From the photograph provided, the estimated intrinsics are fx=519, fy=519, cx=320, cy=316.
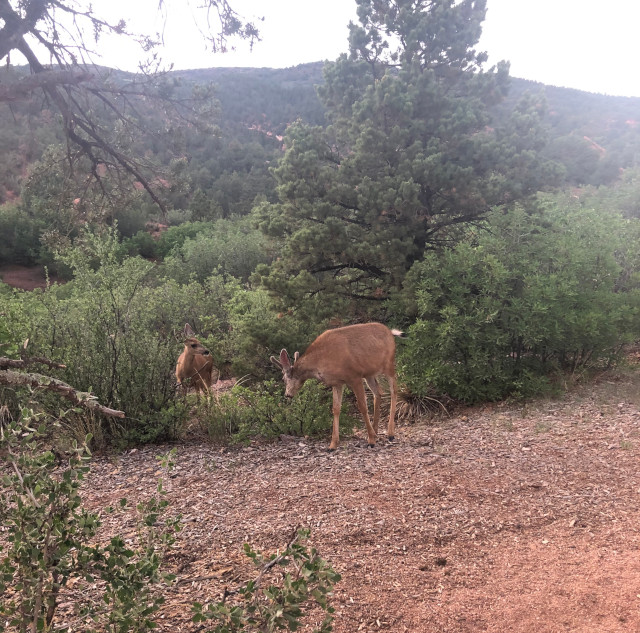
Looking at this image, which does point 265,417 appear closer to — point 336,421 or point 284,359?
point 284,359

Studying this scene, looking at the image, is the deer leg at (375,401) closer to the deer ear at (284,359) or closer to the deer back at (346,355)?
the deer back at (346,355)

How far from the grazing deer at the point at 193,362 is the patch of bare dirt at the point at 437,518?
250cm

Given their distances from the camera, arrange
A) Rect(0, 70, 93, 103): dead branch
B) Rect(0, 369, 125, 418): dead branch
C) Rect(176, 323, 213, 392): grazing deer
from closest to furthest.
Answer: Rect(0, 369, 125, 418): dead branch < Rect(0, 70, 93, 103): dead branch < Rect(176, 323, 213, 392): grazing deer

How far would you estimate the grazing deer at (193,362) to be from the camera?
838 cm

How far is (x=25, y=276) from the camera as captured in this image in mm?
25391

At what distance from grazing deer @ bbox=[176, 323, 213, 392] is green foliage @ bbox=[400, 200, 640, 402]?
331cm

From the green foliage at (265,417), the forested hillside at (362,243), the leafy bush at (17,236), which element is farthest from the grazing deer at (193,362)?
the leafy bush at (17,236)

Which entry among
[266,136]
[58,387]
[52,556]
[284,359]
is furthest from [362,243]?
[266,136]

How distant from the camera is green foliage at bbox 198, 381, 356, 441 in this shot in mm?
6422

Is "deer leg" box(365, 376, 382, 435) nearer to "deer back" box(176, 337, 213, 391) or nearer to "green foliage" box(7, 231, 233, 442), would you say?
"green foliage" box(7, 231, 233, 442)

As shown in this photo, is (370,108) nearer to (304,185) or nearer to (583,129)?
(304,185)

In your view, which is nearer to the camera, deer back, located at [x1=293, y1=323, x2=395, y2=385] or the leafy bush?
deer back, located at [x1=293, y1=323, x2=395, y2=385]

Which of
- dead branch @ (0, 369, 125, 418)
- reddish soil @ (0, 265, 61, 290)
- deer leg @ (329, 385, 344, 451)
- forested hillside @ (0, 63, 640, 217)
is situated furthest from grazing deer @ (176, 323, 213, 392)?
reddish soil @ (0, 265, 61, 290)

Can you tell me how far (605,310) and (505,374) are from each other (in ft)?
6.37
